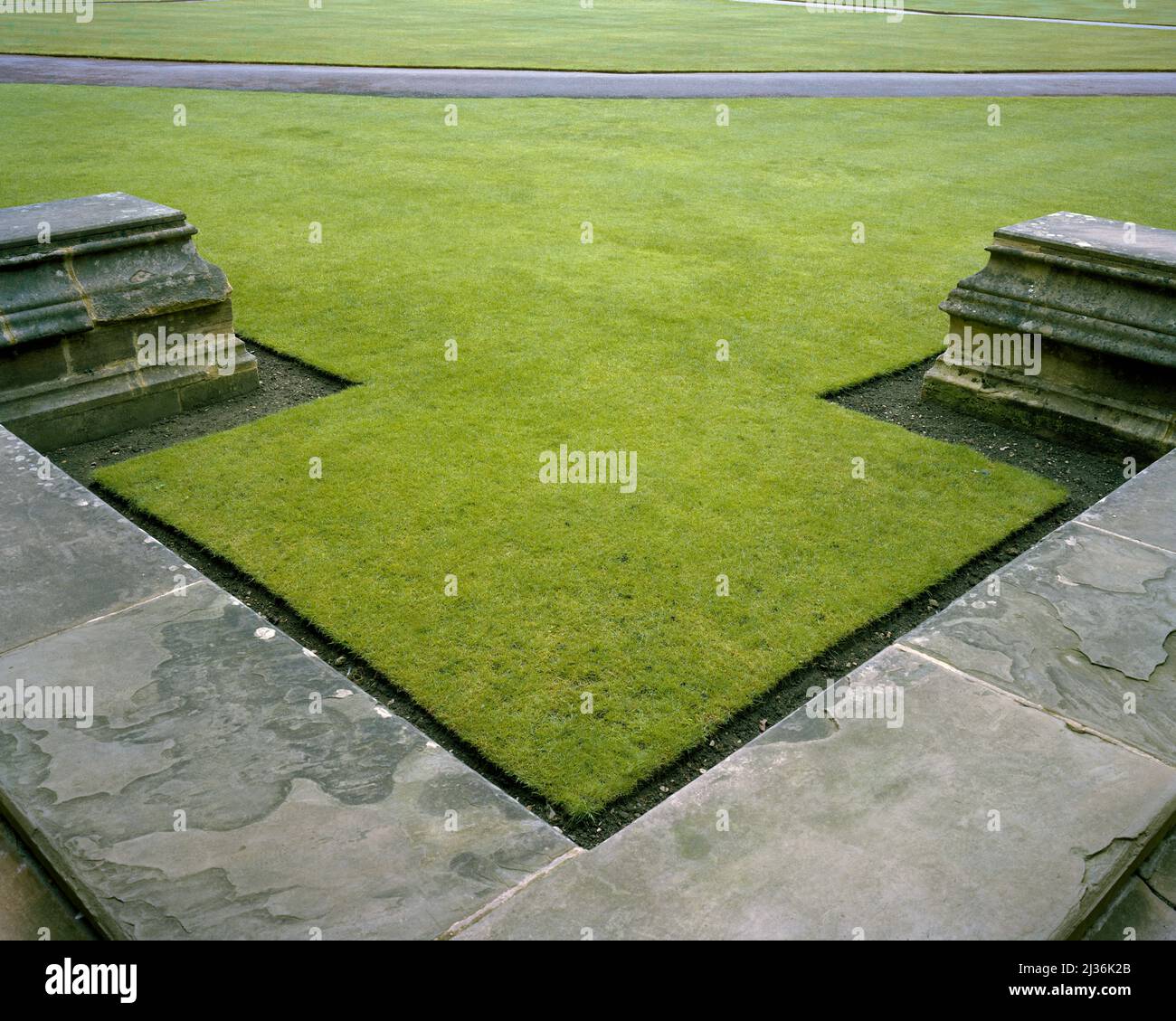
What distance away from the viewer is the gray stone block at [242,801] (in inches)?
92.4

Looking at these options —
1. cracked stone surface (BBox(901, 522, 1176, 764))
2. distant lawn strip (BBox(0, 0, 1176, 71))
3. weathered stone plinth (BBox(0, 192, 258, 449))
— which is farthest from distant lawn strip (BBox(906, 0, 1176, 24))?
cracked stone surface (BBox(901, 522, 1176, 764))

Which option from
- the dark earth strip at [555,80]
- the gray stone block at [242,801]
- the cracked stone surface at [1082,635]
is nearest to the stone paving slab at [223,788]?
the gray stone block at [242,801]

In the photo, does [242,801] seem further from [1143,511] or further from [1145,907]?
[1143,511]

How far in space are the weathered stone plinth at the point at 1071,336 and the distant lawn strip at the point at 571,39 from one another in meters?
13.9

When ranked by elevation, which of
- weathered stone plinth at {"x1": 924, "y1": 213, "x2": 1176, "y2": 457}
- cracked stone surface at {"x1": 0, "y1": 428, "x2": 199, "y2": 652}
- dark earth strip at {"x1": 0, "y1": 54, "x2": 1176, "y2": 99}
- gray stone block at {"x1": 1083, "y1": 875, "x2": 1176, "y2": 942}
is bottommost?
gray stone block at {"x1": 1083, "y1": 875, "x2": 1176, "y2": 942}

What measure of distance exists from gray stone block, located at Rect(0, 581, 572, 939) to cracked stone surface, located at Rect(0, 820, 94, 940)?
0.10 metres

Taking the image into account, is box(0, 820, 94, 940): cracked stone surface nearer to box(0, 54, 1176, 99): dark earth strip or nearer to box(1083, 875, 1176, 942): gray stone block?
box(1083, 875, 1176, 942): gray stone block

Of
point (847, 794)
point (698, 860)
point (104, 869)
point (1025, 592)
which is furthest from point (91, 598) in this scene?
point (1025, 592)

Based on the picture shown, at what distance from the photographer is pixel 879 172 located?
11039mm

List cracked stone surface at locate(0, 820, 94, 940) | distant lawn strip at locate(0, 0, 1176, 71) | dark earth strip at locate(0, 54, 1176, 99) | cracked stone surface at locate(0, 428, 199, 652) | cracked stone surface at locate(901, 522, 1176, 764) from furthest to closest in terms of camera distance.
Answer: distant lawn strip at locate(0, 0, 1176, 71) < dark earth strip at locate(0, 54, 1176, 99) < cracked stone surface at locate(0, 428, 199, 652) < cracked stone surface at locate(901, 522, 1176, 764) < cracked stone surface at locate(0, 820, 94, 940)

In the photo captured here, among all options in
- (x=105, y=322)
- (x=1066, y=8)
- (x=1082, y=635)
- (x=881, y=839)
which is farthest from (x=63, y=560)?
(x=1066, y=8)

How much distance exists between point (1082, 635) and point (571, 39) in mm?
21620

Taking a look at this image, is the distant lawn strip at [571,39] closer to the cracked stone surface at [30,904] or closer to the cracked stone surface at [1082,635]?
the cracked stone surface at [1082,635]

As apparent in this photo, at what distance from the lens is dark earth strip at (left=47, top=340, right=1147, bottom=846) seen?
10.8 feet
